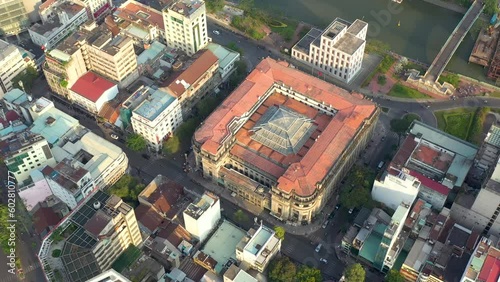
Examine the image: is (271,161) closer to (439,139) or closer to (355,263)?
(355,263)

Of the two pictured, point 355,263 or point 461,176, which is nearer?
point 355,263

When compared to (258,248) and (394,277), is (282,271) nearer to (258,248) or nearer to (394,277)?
(258,248)

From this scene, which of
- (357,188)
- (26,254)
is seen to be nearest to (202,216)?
(357,188)

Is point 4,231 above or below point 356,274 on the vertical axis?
below

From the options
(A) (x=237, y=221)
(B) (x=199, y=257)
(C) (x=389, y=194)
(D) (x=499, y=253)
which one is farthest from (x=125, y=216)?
(D) (x=499, y=253)

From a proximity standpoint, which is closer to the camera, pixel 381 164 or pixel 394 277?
pixel 394 277

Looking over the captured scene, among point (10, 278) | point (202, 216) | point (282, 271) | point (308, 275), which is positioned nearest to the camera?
point (282, 271)
